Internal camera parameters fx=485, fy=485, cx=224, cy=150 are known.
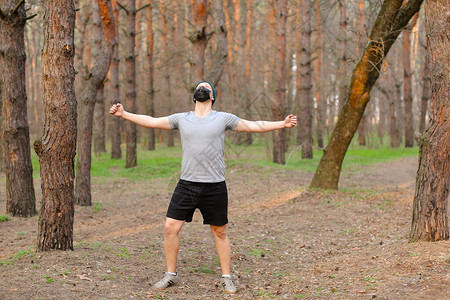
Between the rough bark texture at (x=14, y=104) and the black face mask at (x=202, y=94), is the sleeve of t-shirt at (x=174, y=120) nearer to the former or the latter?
the black face mask at (x=202, y=94)

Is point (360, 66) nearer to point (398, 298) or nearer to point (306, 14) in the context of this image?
point (398, 298)

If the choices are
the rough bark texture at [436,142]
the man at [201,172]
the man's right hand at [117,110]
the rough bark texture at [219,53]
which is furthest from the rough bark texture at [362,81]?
the man's right hand at [117,110]

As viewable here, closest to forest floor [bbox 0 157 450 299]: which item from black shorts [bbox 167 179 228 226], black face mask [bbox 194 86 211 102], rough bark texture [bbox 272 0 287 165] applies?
black shorts [bbox 167 179 228 226]

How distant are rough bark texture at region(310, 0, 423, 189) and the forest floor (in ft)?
2.17

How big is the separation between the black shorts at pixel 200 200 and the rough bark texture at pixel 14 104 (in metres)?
4.63

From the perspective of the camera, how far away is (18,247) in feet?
22.0

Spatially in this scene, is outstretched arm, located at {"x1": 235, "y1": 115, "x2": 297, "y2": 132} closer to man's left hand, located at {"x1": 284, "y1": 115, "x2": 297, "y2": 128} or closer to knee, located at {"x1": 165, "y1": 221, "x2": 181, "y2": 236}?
man's left hand, located at {"x1": 284, "y1": 115, "x2": 297, "y2": 128}

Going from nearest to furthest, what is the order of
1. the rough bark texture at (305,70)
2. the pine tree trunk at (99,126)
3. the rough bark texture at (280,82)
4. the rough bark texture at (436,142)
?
1. the rough bark texture at (436,142)
2. the rough bark texture at (280,82)
3. the rough bark texture at (305,70)
4. the pine tree trunk at (99,126)

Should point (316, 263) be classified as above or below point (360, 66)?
below

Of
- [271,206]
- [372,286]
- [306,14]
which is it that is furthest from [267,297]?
[306,14]

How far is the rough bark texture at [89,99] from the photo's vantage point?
9797mm

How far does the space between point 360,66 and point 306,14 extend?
9.22m

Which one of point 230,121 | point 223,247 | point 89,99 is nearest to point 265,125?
point 230,121

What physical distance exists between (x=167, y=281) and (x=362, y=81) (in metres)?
6.91
